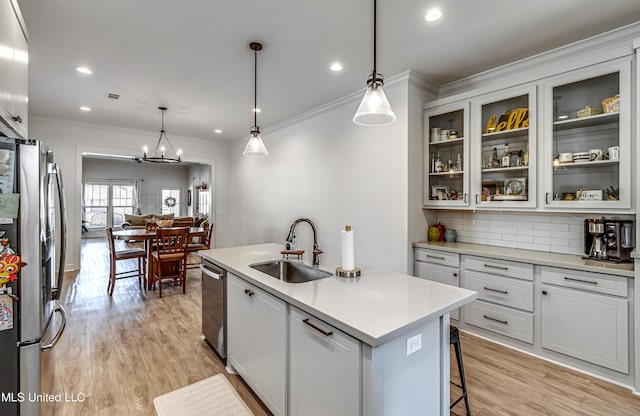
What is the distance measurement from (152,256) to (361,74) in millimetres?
3937

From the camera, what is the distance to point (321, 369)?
4.60ft

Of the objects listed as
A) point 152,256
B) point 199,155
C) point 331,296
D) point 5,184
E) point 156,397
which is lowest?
point 156,397

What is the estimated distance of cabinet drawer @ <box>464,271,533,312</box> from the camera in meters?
2.63

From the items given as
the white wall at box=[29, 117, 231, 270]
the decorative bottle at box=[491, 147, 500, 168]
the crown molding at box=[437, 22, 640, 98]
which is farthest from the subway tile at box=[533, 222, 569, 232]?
the white wall at box=[29, 117, 231, 270]

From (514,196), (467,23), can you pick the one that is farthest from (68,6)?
(514,196)

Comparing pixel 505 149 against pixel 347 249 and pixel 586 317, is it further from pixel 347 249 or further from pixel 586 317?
pixel 347 249

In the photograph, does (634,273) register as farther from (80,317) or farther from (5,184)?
(80,317)

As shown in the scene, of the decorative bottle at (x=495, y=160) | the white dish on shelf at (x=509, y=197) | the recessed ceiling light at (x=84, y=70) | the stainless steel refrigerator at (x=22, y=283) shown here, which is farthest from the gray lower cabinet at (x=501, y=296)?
the recessed ceiling light at (x=84, y=70)

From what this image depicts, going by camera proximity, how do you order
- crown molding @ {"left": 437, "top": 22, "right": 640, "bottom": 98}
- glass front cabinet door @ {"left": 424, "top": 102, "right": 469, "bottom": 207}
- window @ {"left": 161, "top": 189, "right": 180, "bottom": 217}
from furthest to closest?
1. window @ {"left": 161, "top": 189, "right": 180, "bottom": 217}
2. glass front cabinet door @ {"left": 424, "top": 102, "right": 469, "bottom": 207}
3. crown molding @ {"left": 437, "top": 22, "right": 640, "bottom": 98}

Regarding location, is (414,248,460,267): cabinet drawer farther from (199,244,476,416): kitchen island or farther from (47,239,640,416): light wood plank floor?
(199,244,476,416): kitchen island

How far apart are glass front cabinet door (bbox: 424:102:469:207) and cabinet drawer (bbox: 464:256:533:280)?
0.63 m

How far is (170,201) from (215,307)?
11.3 meters

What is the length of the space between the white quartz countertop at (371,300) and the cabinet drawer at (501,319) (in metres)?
1.46

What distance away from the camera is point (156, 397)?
6.86 feet
